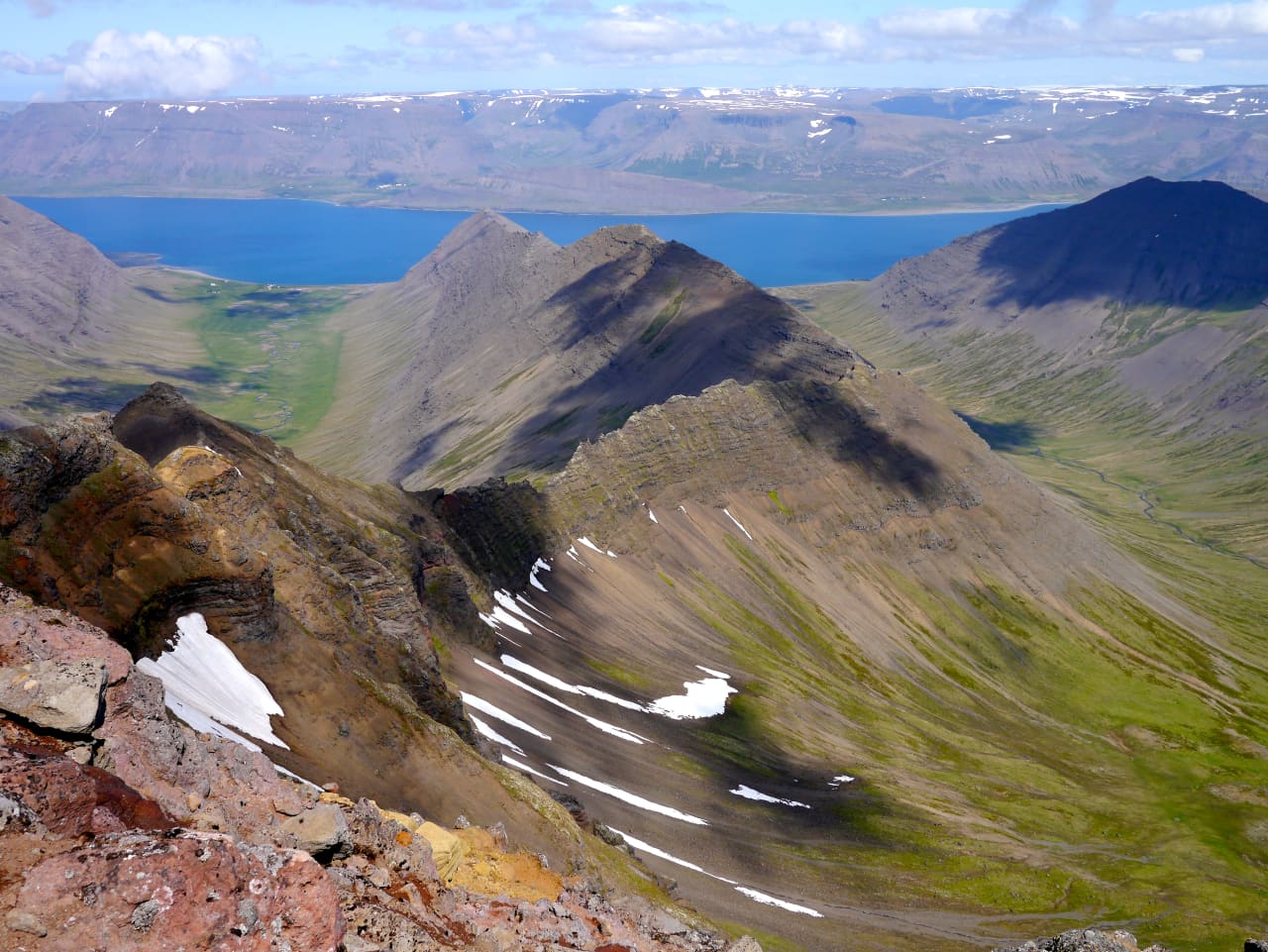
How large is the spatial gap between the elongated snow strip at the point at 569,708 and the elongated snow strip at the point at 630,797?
30.7 ft

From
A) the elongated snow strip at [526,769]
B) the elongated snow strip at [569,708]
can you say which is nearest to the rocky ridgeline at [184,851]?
the elongated snow strip at [526,769]

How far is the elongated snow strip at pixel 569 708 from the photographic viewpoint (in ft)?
262

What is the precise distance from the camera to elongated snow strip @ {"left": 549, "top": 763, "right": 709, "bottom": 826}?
69.8 meters

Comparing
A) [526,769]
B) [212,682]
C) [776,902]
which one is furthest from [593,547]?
[212,682]

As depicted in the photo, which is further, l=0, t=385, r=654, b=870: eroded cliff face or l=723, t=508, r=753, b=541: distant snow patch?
l=723, t=508, r=753, b=541: distant snow patch

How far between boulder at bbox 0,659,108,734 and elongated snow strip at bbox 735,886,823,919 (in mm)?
53103

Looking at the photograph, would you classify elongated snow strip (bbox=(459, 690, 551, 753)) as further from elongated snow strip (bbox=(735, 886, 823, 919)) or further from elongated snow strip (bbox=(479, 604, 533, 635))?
elongated snow strip (bbox=(735, 886, 823, 919))

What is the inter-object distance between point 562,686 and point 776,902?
28520mm

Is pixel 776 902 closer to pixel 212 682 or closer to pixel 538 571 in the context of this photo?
pixel 212 682

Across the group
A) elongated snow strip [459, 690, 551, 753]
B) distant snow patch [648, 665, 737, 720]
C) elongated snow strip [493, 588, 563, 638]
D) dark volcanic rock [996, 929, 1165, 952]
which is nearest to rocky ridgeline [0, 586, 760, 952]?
dark volcanic rock [996, 929, 1165, 952]

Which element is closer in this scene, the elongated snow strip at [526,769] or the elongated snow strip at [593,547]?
the elongated snow strip at [526,769]

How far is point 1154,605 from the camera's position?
160250 mm

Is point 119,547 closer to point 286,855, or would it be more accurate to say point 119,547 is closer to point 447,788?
point 447,788

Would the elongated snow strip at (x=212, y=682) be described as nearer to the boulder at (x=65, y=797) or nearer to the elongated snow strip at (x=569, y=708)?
the boulder at (x=65, y=797)
